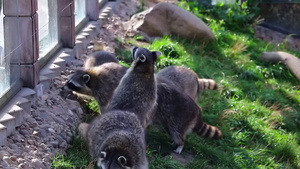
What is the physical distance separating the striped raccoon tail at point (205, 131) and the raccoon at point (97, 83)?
1.28 m

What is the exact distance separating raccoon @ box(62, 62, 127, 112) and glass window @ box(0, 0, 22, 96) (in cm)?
104

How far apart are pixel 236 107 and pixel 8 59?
14.0 feet

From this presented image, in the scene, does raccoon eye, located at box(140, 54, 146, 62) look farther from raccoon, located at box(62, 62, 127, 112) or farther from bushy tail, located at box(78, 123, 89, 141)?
bushy tail, located at box(78, 123, 89, 141)

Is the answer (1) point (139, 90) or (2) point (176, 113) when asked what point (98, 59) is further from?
(2) point (176, 113)

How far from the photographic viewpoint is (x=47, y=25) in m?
7.38

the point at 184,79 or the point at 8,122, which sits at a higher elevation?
the point at 8,122

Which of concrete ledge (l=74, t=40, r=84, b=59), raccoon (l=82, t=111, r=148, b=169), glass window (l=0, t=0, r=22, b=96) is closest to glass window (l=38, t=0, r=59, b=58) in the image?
concrete ledge (l=74, t=40, r=84, b=59)

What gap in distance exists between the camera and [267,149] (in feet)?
25.3

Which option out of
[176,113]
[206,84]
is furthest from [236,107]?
[176,113]

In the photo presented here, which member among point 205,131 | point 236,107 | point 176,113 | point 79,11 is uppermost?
point 79,11

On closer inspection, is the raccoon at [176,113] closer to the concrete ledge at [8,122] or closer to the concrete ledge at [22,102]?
the concrete ledge at [22,102]

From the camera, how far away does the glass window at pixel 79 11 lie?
9.23 meters

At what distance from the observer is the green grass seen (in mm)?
6801

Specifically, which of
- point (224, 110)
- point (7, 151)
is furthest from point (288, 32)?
point (7, 151)
